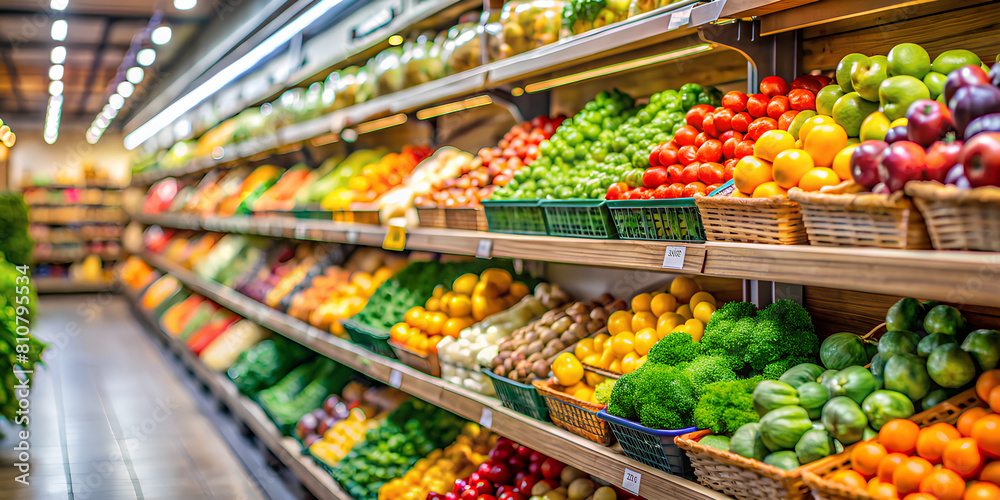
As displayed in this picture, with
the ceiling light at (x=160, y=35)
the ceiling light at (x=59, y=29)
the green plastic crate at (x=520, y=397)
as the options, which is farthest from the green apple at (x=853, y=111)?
the ceiling light at (x=59, y=29)

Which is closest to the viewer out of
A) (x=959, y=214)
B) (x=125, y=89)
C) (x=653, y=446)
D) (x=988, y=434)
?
(x=959, y=214)

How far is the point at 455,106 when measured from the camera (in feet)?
11.1

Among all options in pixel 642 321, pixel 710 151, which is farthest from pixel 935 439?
pixel 642 321

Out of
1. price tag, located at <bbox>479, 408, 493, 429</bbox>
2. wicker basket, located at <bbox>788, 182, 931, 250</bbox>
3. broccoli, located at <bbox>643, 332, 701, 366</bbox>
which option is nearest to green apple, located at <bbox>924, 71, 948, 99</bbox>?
wicker basket, located at <bbox>788, 182, 931, 250</bbox>

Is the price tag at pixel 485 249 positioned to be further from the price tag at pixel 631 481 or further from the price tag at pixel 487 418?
the price tag at pixel 631 481

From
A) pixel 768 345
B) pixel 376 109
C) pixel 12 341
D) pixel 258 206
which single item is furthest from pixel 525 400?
pixel 258 206

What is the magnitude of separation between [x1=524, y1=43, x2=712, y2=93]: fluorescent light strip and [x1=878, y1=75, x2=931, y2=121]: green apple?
641mm

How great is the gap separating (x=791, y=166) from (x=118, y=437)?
4.59 meters

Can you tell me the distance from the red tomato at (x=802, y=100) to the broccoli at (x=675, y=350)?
620 mm

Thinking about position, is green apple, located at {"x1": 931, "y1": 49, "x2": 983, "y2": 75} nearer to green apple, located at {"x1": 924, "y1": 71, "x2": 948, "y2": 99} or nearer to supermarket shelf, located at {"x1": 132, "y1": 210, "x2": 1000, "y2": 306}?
green apple, located at {"x1": 924, "y1": 71, "x2": 948, "y2": 99}

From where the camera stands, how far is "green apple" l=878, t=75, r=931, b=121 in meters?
1.33

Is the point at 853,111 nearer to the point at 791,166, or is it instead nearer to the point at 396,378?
the point at 791,166

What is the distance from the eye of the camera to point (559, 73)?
2.72 meters

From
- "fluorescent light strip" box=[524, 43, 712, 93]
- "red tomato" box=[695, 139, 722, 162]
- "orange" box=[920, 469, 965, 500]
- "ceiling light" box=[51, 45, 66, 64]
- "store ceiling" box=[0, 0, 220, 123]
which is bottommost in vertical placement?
"orange" box=[920, 469, 965, 500]
